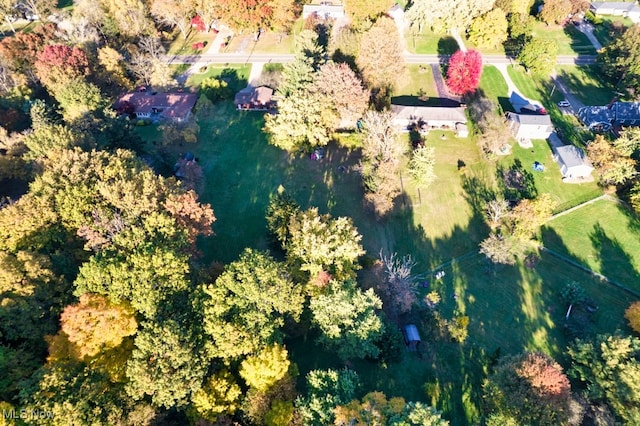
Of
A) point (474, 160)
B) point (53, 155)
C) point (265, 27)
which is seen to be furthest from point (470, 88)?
point (53, 155)

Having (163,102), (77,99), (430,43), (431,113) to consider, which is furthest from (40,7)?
(431,113)

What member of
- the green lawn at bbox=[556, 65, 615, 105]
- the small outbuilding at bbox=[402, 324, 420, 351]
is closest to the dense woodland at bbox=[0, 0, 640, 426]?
the small outbuilding at bbox=[402, 324, 420, 351]

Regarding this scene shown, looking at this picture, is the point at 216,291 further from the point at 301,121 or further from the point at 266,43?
the point at 266,43

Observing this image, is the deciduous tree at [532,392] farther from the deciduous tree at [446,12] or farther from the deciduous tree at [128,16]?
the deciduous tree at [128,16]

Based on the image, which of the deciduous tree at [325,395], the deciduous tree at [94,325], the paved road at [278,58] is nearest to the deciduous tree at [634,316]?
the deciduous tree at [325,395]

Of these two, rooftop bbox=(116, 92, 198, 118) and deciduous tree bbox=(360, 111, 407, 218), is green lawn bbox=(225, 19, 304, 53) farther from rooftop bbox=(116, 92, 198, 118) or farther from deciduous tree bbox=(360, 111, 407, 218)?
deciduous tree bbox=(360, 111, 407, 218)
